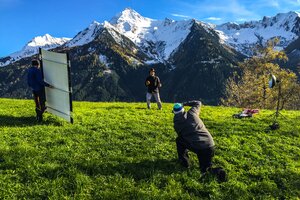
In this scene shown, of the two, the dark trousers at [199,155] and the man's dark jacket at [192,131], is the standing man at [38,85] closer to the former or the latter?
the dark trousers at [199,155]

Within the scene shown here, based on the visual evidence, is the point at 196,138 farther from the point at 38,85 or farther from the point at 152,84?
the point at 152,84

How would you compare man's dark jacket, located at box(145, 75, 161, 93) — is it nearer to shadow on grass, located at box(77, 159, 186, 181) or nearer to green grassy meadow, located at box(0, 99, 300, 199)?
green grassy meadow, located at box(0, 99, 300, 199)

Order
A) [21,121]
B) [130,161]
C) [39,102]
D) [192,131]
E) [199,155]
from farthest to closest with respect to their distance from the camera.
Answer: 1. [39,102]
2. [21,121]
3. [130,161]
4. [199,155]
5. [192,131]

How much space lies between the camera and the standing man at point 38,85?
24062 mm

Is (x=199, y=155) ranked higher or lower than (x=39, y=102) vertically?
lower

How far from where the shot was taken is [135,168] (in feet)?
54.2

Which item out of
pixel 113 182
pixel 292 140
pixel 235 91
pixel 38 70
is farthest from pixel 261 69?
pixel 113 182

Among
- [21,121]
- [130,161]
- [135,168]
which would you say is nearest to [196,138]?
[135,168]

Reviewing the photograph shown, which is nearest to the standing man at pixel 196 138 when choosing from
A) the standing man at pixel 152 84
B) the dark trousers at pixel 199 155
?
the dark trousers at pixel 199 155

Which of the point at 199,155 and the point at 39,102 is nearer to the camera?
the point at 199,155

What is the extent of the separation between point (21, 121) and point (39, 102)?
1.70 metres

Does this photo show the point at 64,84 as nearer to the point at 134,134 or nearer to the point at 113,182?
the point at 134,134

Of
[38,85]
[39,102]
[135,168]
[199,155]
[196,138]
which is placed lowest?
[135,168]

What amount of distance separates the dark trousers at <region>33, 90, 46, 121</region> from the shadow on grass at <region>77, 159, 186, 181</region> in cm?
899
